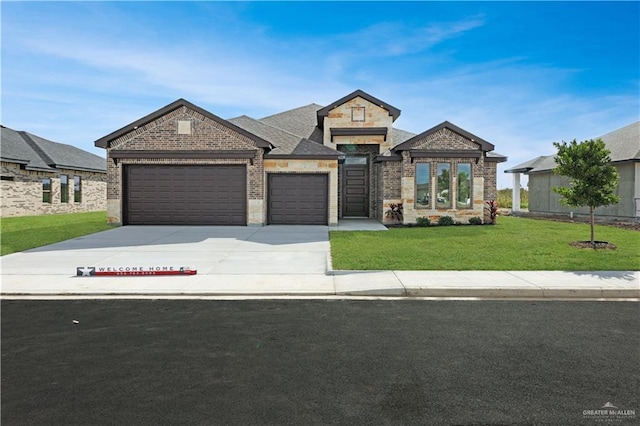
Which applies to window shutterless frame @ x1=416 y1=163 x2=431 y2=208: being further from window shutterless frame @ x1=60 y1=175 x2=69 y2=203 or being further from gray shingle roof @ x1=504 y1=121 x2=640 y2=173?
window shutterless frame @ x1=60 y1=175 x2=69 y2=203

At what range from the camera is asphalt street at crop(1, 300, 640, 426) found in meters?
3.47

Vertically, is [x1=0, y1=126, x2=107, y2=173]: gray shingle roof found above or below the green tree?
above

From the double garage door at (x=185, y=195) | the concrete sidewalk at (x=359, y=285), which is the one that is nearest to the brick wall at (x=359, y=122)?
the double garage door at (x=185, y=195)

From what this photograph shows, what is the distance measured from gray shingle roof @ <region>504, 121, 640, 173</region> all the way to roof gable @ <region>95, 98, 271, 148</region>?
1859 centimetres

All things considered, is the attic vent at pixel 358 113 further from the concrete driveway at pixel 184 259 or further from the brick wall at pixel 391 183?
the concrete driveway at pixel 184 259

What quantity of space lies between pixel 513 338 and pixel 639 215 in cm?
2239

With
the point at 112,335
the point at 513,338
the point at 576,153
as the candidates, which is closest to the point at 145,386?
the point at 112,335

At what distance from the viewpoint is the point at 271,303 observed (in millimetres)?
6891

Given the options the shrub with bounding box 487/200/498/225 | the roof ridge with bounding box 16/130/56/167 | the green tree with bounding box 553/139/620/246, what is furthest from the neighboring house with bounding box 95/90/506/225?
the roof ridge with bounding box 16/130/56/167

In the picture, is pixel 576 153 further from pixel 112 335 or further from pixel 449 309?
pixel 112 335

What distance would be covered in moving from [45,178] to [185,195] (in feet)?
53.6

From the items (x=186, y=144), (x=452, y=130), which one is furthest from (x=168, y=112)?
(x=452, y=130)

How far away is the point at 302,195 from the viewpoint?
19.6 metres

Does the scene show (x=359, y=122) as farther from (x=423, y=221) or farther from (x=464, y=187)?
(x=423, y=221)
